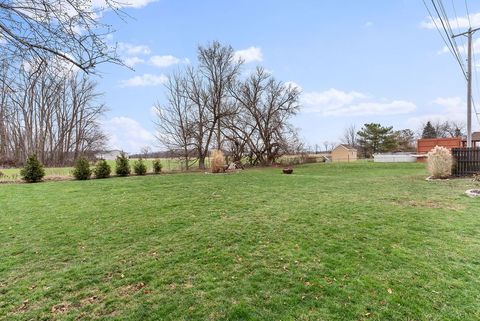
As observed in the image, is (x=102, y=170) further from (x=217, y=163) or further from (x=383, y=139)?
(x=383, y=139)

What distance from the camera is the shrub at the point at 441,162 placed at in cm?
1136

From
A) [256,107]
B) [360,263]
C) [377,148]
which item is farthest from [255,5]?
[377,148]

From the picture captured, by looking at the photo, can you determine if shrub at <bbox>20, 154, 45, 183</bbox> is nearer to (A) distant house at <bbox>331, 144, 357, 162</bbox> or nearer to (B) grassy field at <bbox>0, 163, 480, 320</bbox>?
(B) grassy field at <bbox>0, 163, 480, 320</bbox>

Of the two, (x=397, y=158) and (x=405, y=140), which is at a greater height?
(x=405, y=140)

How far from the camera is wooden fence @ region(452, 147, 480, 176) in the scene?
38.5 feet

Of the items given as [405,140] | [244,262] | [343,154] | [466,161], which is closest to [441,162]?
[466,161]

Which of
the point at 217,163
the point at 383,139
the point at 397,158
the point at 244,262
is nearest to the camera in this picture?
the point at 244,262

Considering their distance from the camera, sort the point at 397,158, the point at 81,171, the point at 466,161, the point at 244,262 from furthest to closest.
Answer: the point at 397,158, the point at 81,171, the point at 466,161, the point at 244,262

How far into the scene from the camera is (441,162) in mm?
11406

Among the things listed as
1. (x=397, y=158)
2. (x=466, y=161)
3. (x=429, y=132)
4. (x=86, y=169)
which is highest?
(x=429, y=132)

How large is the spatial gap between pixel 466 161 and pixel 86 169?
16.5m

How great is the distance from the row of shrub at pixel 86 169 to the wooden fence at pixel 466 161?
1460 cm

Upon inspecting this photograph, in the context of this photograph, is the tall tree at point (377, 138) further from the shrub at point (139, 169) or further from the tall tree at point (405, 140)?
the shrub at point (139, 169)

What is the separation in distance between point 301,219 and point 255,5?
6361 mm
